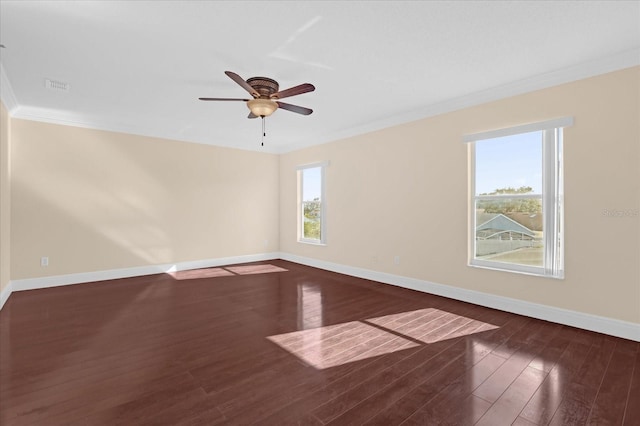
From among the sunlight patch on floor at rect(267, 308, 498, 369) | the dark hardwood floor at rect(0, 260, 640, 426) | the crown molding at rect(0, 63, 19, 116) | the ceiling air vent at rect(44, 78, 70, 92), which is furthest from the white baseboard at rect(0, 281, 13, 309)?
the sunlight patch on floor at rect(267, 308, 498, 369)

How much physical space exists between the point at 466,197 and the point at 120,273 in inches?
223

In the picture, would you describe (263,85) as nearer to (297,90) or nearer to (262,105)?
(262,105)

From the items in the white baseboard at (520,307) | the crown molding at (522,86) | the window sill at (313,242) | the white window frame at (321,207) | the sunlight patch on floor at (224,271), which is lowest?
the sunlight patch on floor at (224,271)

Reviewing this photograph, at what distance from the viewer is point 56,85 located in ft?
11.8

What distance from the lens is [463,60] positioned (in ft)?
9.99

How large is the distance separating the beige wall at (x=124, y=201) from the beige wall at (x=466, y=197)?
4.90 feet

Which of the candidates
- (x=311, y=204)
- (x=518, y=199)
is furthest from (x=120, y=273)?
(x=518, y=199)

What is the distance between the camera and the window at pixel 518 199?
3.32m

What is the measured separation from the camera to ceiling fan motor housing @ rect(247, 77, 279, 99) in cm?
325

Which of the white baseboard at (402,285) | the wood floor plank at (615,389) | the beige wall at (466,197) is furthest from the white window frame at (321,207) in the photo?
the wood floor plank at (615,389)

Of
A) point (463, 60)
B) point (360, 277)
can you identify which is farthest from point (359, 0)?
point (360, 277)

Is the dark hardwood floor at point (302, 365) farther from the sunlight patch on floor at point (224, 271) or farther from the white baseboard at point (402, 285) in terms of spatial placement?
the sunlight patch on floor at point (224, 271)

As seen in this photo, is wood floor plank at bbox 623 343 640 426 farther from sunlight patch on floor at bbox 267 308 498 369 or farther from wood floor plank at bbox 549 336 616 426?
sunlight patch on floor at bbox 267 308 498 369

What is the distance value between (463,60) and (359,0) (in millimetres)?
1430
